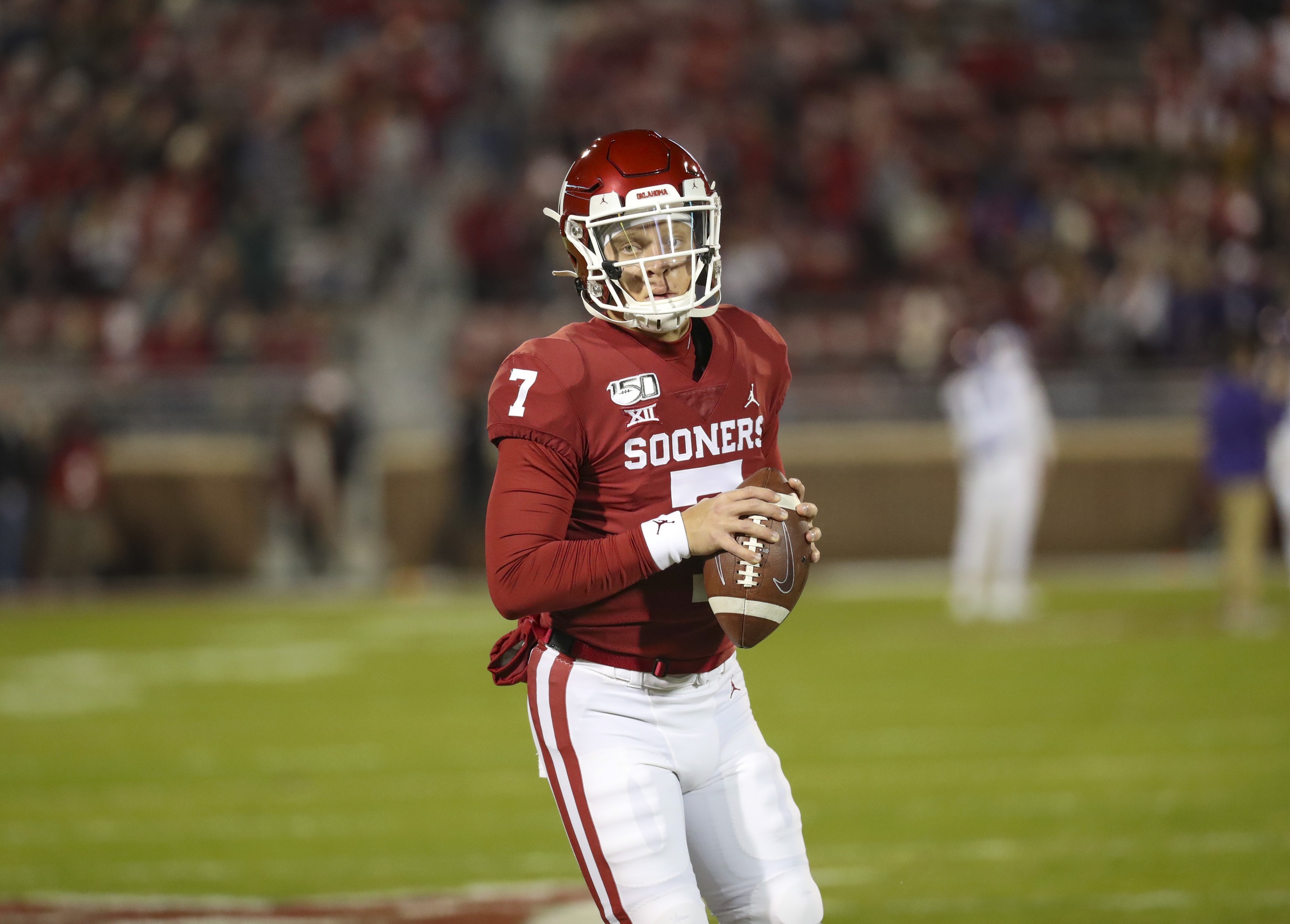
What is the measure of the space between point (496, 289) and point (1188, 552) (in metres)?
7.34

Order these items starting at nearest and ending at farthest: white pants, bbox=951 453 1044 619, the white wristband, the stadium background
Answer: the white wristband, the stadium background, white pants, bbox=951 453 1044 619

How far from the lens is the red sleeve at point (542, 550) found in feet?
10.2

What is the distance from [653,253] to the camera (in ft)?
10.8

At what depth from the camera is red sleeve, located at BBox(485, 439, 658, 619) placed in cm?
→ 311

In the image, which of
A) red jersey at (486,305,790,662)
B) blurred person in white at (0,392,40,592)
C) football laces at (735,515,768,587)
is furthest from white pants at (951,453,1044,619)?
football laces at (735,515,768,587)

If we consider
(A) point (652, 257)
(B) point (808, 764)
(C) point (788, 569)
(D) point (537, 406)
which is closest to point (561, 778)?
(C) point (788, 569)

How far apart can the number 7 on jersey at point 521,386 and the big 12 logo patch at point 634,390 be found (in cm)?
15

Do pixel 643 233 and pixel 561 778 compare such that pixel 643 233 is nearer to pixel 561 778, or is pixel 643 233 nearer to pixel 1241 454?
pixel 561 778

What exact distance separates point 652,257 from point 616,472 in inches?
16.4

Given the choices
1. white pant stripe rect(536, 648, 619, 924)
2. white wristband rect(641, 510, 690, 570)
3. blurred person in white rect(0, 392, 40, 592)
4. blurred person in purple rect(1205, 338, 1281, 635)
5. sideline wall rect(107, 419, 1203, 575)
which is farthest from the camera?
sideline wall rect(107, 419, 1203, 575)

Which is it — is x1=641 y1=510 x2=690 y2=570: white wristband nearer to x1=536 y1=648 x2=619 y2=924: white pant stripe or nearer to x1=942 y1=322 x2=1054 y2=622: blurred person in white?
x1=536 y1=648 x2=619 y2=924: white pant stripe

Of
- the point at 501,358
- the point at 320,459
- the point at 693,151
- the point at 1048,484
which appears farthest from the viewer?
the point at 693,151

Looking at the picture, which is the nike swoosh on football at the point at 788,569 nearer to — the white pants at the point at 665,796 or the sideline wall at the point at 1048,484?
the white pants at the point at 665,796

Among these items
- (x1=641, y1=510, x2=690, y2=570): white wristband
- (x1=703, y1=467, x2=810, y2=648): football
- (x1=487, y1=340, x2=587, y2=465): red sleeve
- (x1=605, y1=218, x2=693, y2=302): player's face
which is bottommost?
(x1=703, y1=467, x2=810, y2=648): football
